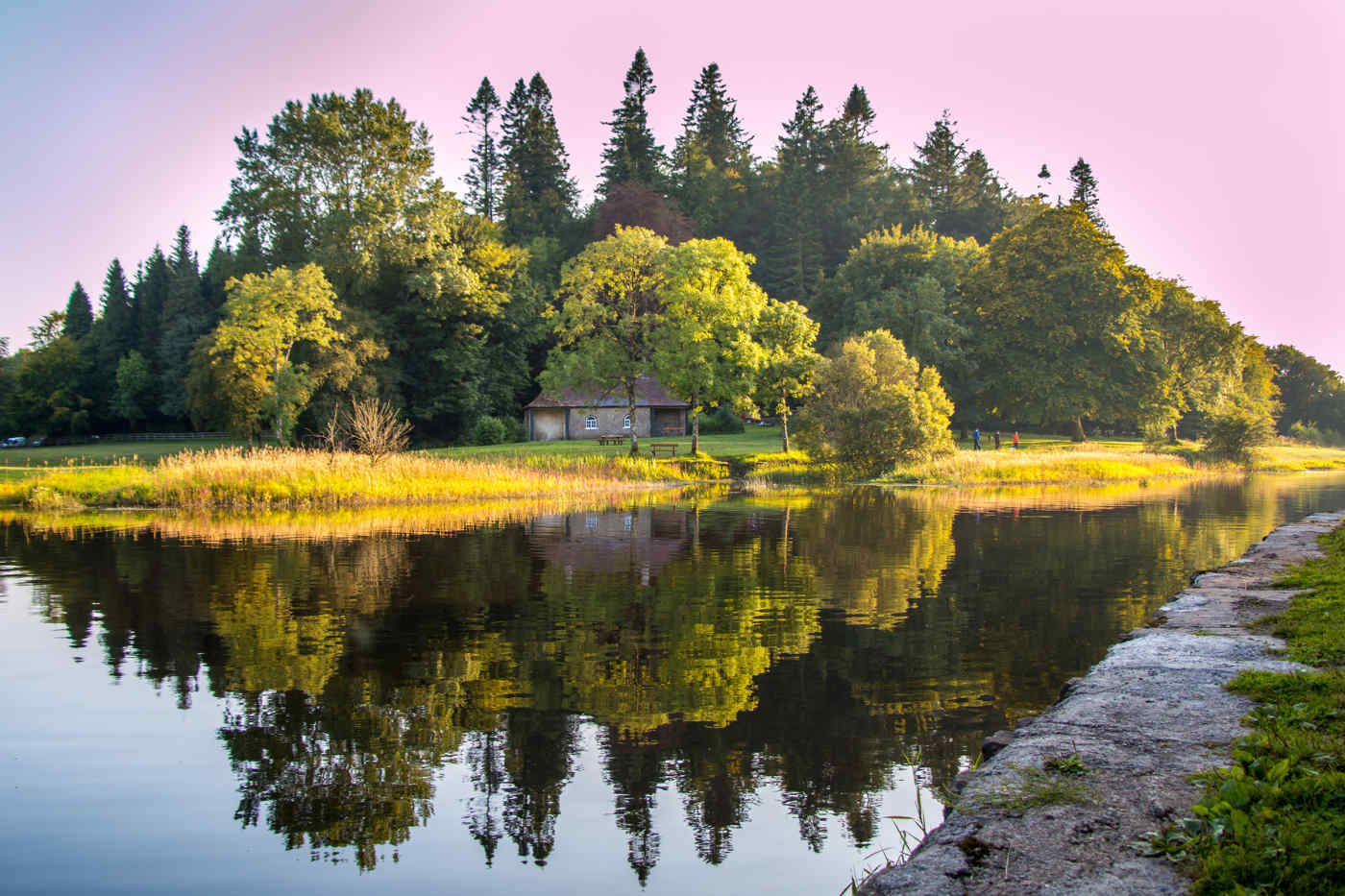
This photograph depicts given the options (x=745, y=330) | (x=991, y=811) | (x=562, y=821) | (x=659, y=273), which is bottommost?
(x=562, y=821)

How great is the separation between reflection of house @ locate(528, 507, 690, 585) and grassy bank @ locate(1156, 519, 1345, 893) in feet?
36.8

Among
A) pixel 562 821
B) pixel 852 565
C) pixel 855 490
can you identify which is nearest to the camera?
pixel 562 821

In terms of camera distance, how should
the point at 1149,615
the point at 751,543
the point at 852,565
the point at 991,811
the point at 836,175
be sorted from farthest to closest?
1. the point at 836,175
2. the point at 751,543
3. the point at 852,565
4. the point at 1149,615
5. the point at 991,811

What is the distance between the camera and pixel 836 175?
91.8 meters

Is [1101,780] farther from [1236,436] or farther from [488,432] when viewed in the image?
[1236,436]

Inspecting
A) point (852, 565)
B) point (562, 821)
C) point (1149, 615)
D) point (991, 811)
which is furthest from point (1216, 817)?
point (852, 565)

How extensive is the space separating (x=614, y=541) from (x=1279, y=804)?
1850 centimetres

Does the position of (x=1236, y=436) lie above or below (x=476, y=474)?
above

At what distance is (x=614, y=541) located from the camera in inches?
903

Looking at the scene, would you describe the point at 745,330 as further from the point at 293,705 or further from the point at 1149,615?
the point at 293,705

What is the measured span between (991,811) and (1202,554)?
17.1 m

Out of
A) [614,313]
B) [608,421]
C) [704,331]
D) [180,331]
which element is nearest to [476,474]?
[704,331]

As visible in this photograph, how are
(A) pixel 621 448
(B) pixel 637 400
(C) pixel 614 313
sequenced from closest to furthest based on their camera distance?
(C) pixel 614 313
(A) pixel 621 448
(B) pixel 637 400

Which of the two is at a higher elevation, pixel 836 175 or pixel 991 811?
pixel 836 175
